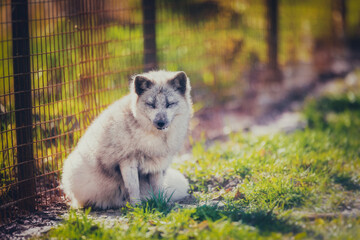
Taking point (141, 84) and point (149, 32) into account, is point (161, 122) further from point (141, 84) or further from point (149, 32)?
point (149, 32)

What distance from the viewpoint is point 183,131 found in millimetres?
4117

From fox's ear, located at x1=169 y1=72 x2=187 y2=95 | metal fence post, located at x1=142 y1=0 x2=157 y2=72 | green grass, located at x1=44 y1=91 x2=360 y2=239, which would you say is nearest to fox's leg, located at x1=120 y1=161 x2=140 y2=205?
green grass, located at x1=44 y1=91 x2=360 y2=239

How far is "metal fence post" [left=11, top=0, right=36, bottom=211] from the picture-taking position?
3.78 metres

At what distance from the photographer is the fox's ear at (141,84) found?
3.88 meters

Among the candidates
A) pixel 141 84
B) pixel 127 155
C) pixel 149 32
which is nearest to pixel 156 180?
pixel 127 155

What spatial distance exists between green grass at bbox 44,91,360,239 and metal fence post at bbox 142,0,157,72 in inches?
53.5

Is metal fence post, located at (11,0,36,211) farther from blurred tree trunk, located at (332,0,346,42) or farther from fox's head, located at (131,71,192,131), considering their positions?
Answer: blurred tree trunk, located at (332,0,346,42)

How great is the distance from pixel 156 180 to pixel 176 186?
221 millimetres

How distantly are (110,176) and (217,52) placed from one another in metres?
3.46

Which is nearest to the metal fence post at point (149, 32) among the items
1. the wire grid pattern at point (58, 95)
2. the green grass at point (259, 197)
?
the wire grid pattern at point (58, 95)

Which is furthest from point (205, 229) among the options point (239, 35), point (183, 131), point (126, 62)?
point (239, 35)

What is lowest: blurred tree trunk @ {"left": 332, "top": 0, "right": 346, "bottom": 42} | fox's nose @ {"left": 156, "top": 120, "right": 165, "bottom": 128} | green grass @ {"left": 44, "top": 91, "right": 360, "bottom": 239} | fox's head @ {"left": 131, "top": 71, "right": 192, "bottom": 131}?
green grass @ {"left": 44, "top": 91, "right": 360, "bottom": 239}

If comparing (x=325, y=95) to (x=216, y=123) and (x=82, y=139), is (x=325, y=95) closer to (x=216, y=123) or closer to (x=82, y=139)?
(x=216, y=123)

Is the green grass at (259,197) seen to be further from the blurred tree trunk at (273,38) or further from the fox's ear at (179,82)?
the blurred tree trunk at (273,38)
